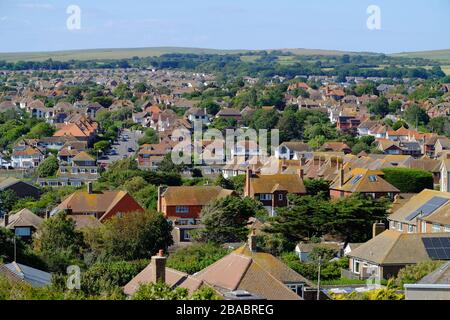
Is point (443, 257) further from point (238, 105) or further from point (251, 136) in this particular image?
point (238, 105)

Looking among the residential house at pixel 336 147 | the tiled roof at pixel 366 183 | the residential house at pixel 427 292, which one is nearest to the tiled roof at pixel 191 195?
the tiled roof at pixel 366 183

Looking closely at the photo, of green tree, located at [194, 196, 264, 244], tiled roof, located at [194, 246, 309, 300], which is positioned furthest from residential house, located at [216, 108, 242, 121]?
tiled roof, located at [194, 246, 309, 300]

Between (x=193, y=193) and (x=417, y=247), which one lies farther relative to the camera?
(x=193, y=193)

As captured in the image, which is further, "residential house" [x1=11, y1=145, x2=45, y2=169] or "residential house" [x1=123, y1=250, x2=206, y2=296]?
"residential house" [x1=11, y1=145, x2=45, y2=169]

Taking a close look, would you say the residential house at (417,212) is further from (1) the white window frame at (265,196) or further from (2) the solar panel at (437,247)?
(1) the white window frame at (265,196)

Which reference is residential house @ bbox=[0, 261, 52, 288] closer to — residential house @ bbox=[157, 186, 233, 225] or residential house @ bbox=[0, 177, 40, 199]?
residential house @ bbox=[157, 186, 233, 225]
